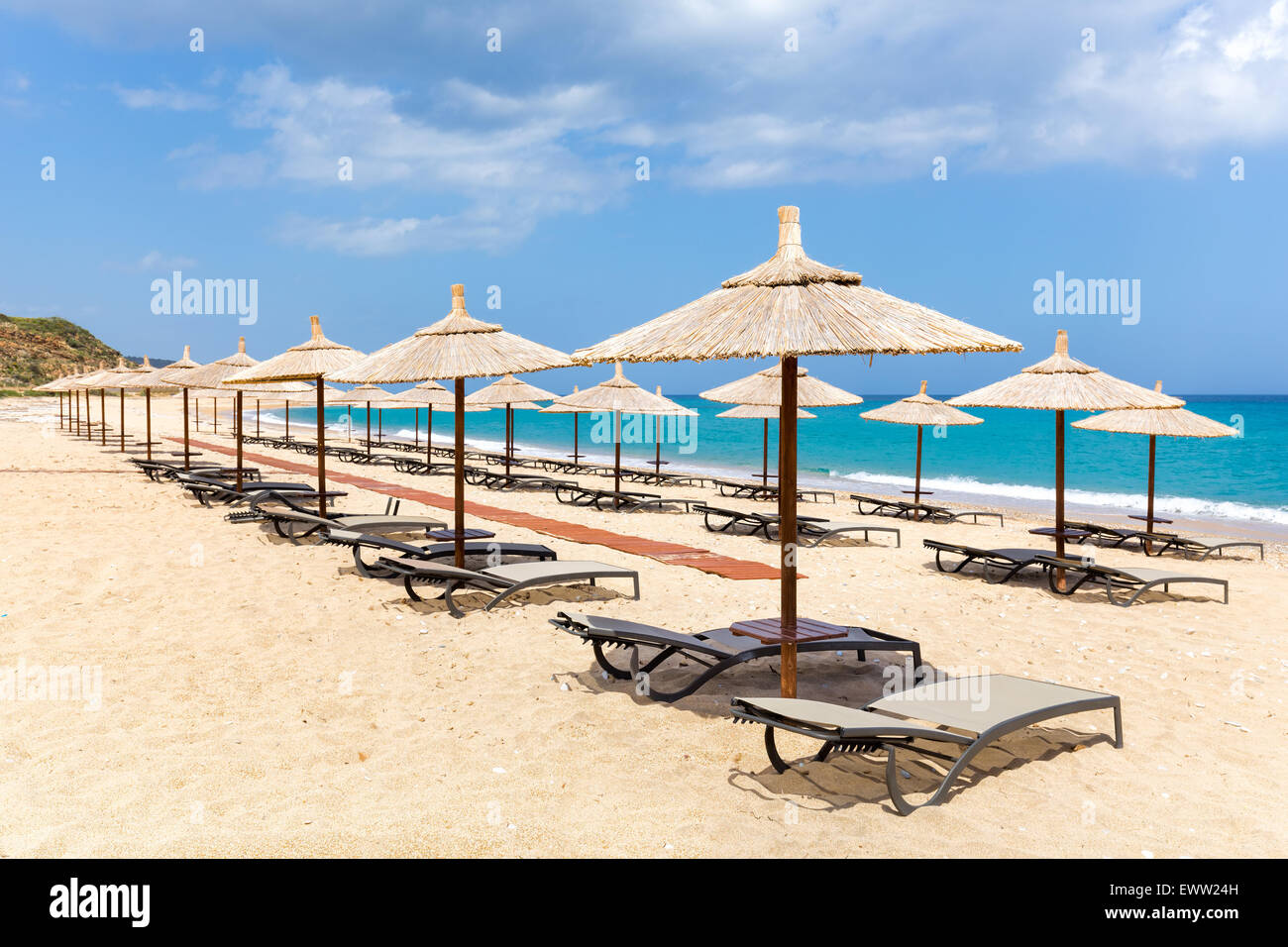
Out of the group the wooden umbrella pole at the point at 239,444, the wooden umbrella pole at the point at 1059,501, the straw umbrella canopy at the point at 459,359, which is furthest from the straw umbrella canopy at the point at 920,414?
the wooden umbrella pole at the point at 239,444

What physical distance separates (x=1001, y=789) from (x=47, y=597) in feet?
21.4

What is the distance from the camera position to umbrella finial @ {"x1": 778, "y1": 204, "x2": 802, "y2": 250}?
4.33 meters

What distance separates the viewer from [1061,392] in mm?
7465

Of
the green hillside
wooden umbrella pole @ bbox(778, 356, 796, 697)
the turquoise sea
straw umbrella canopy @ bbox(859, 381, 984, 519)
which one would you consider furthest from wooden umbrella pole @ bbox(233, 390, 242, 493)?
the green hillside

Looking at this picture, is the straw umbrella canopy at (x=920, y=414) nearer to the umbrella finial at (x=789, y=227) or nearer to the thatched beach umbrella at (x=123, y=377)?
the umbrella finial at (x=789, y=227)

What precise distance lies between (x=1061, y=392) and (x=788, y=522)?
4.64 metres

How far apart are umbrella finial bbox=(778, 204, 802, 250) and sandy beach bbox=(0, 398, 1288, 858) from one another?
254 cm

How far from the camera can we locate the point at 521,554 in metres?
7.69

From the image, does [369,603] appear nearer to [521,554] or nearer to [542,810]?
[521,554]

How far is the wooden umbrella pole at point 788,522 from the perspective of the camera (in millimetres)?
4105
